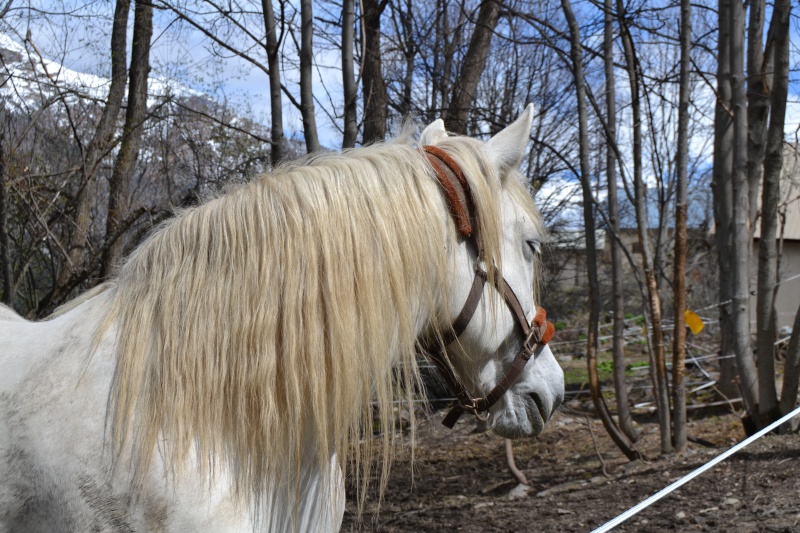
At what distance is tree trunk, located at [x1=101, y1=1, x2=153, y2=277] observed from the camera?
20.4 ft

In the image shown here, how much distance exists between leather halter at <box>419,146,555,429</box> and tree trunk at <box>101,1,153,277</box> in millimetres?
4565

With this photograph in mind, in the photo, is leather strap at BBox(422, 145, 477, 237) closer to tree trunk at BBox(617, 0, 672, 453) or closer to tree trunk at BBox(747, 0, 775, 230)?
tree trunk at BBox(617, 0, 672, 453)

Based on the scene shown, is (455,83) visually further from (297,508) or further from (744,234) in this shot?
(297,508)

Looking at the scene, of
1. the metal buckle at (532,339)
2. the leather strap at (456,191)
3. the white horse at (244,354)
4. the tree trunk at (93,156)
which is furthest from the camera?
the tree trunk at (93,156)

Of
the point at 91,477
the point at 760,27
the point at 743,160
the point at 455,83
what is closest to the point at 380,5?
the point at 455,83

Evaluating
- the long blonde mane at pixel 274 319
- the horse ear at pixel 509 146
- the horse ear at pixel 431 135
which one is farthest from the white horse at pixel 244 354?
the horse ear at pixel 431 135

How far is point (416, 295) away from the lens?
5.67 ft

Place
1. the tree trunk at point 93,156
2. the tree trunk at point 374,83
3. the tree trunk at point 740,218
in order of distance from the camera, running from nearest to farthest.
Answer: the tree trunk at point 740,218 → the tree trunk at point 93,156 → the tree trunk at point 374,83

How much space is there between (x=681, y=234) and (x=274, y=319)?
414 centimetres

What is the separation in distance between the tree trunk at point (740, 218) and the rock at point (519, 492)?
6.03ft

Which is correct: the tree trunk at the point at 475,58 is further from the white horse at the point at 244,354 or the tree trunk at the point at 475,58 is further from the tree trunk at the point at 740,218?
the white horse at the point at 244,354

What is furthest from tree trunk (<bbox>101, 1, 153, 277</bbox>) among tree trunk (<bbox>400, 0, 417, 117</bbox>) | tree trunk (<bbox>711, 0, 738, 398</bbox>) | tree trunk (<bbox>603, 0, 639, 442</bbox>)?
tree trunk (<bbox>711, 0, 738, 398</bbox>)

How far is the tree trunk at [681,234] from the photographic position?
4.93 metres

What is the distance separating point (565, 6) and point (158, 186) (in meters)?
5.46
